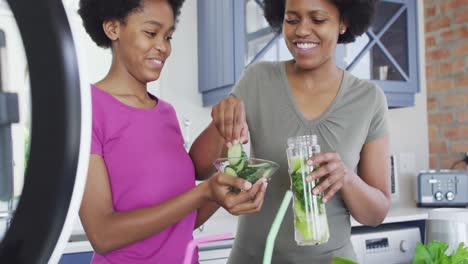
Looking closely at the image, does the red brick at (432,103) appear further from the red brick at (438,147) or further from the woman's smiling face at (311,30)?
the woman's smiling face at (311,30)

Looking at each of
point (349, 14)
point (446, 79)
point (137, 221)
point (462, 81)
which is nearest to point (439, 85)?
point (446, 79)

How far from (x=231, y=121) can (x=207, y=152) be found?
0.35 feet

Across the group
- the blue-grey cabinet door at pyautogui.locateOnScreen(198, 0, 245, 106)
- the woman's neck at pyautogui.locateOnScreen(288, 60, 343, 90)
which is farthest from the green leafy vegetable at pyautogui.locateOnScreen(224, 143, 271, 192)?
the blue-grey cabinet door at pyautogui.locateOnScreen(198, 0, 245, 106)

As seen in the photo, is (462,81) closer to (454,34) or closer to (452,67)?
(452,67)

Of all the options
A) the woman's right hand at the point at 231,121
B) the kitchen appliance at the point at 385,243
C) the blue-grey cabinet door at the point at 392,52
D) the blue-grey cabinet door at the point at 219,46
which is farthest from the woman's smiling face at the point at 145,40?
the blue-grey cabinet door at the point at 392,52

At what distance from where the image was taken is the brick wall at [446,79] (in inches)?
116

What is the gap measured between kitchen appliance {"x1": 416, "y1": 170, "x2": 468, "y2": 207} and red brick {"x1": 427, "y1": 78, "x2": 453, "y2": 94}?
62 cm

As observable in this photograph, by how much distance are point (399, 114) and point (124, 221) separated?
8.52 ft

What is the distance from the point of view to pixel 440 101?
10.1 feet

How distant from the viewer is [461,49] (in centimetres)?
294

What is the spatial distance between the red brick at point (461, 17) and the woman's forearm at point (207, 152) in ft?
7.80

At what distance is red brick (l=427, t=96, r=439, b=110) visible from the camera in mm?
3117

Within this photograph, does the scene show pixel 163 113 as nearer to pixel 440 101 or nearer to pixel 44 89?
pixel 44 89

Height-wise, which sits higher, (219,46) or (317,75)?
(219,46)
